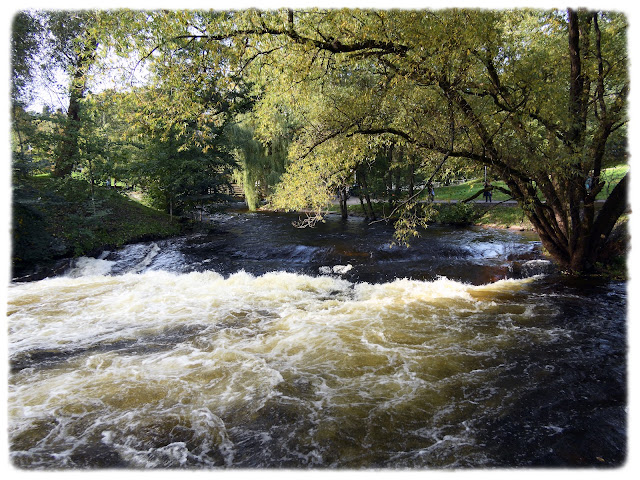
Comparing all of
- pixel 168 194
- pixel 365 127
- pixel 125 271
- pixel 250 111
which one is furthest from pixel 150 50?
pixel 250 111

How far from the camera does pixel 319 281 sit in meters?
10.5

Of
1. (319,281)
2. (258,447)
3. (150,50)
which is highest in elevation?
(150,50)

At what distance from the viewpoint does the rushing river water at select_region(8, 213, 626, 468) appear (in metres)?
3.70

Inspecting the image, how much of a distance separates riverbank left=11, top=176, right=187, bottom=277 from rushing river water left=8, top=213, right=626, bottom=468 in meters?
1.33

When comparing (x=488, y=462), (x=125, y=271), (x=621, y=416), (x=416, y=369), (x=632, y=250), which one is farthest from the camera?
(x=125, y=271)

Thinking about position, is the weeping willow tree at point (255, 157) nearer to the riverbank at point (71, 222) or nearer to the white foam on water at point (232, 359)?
the riverbank at point (71, 222)

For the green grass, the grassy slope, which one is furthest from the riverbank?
the green grass

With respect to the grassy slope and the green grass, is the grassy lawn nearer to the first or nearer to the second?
the green grass

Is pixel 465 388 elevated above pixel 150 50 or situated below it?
below

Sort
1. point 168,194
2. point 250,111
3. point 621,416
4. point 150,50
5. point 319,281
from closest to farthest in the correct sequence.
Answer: point 621,416 < point 150,50 < point 319,281 < point 168,194 < point 250,111

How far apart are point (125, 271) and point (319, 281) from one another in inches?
264

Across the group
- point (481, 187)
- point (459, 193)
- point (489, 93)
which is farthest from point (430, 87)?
point (481, 187)

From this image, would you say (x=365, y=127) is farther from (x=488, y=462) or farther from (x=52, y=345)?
(x=52, y=345)

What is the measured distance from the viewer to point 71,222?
13.2 meters
